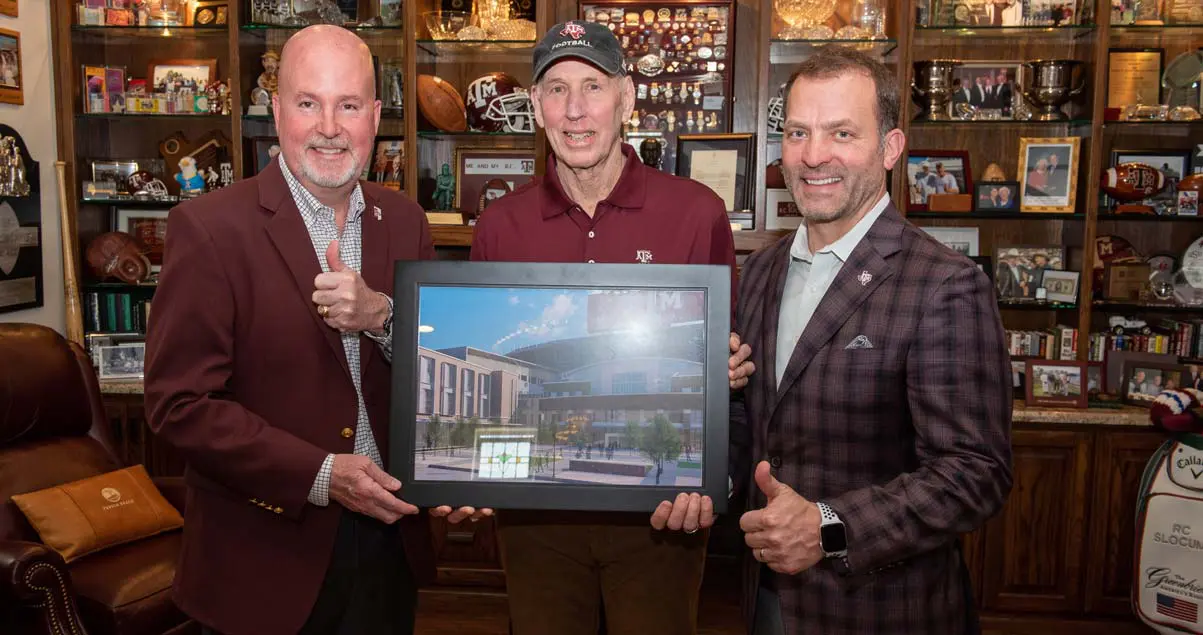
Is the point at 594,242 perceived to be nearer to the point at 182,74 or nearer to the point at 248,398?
the point at 248,398

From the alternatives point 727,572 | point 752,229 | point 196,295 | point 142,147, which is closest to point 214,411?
point 196,295

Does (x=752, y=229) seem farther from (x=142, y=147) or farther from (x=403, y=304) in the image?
(x=142, y=147)

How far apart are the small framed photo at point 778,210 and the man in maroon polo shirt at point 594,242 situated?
6.36 feet

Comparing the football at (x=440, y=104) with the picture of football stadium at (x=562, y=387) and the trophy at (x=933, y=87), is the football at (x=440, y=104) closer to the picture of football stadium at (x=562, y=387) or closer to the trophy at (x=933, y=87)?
the trophy at (x=933, y=87)

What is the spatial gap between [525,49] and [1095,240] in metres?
2.57

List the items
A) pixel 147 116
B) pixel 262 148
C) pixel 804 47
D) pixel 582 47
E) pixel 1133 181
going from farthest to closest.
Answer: pixel 147 116, pixel 262 148, pixel 804 47, pixel 1133 181, pixel 582 47

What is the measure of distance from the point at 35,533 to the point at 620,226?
2309 millimetres

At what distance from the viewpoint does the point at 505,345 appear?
162 centimetres

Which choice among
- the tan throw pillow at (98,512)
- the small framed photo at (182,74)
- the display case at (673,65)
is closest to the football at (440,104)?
the display case at (673,65)

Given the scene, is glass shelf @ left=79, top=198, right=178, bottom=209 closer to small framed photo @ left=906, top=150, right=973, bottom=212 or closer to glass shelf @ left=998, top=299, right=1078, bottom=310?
small framed photo @ left=906, top=150, right=973, bottom=212

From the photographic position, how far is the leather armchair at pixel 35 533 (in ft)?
8.57

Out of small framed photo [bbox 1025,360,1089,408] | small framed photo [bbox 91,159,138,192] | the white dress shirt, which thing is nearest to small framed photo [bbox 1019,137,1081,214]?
small framed photo [bbox 1025,360,1089,408]

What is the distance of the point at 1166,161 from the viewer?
12.9 ft

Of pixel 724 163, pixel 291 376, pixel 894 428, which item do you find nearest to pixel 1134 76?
pixel 724 163
